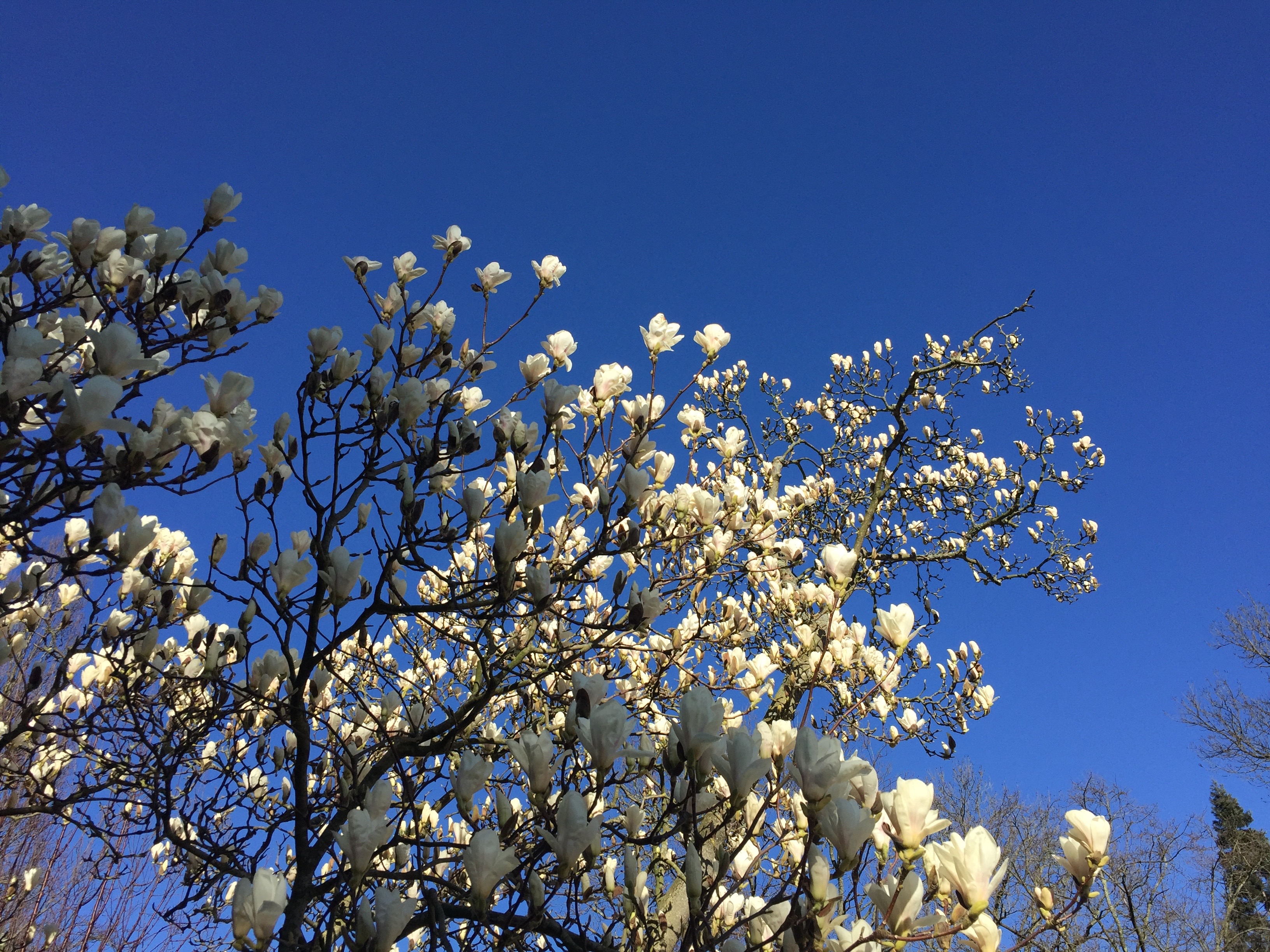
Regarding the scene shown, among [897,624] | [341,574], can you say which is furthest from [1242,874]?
[341,574]

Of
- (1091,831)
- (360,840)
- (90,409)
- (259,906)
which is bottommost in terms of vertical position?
(259,906)

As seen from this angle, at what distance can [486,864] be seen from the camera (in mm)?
1343

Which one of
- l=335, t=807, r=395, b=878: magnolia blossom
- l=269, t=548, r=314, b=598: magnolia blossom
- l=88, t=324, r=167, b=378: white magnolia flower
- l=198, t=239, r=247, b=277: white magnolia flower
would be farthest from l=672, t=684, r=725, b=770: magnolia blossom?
l=198, t=239, r=247, b=277: white magnolia flower

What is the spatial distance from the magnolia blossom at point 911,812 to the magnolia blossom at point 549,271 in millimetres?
1949

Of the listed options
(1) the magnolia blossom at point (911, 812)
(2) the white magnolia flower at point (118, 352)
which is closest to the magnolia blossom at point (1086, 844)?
(1) the magnolia blossom at point (911, 812)

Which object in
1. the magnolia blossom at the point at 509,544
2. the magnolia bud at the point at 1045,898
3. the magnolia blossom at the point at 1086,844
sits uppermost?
the magnolia blossom at the point at 509,544

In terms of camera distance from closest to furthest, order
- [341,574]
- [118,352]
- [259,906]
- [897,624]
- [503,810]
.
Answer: [259,906] → [503,810] → [118,352] → [341,574] → [897,624]

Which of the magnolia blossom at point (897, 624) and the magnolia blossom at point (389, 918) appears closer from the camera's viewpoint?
the magnolia blossom at point (389, 918)

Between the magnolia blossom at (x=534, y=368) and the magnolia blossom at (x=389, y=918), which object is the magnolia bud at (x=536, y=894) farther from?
the magnolia blossom at (x=534, y=368)

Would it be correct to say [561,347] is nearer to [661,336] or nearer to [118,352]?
[661,336]

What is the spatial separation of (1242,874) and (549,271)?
13067 mm

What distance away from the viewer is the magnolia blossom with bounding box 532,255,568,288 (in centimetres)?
267

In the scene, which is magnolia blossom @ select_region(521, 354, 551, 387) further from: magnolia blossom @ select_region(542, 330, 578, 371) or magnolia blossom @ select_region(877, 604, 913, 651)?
magnolia blossom @ select_region(877, 604, 913, 651)

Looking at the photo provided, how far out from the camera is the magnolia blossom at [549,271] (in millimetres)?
2666
